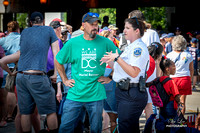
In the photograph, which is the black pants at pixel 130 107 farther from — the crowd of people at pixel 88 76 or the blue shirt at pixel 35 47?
the blue shirt at pixel 35 47

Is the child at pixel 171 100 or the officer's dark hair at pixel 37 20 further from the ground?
the officer's dark hair at pixel 37 20

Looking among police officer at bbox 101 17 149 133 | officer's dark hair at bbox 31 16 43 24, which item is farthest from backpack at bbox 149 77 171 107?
officer's dark hair at bbox 31 16 43 24

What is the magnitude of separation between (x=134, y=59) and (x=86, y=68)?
0.65 m

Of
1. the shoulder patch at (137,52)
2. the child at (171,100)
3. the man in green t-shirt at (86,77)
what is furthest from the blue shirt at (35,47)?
the child at (171,100)

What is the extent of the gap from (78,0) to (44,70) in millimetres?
19929

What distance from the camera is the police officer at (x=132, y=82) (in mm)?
4134

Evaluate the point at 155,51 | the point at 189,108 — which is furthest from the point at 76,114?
the point at 189,108

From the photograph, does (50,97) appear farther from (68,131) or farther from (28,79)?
(68,131)

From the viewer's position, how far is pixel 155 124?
496 centimetres

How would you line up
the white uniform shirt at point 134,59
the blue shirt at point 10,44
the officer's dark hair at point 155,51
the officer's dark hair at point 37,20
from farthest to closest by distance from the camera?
the blue shirt at point 10,44
the officer's dark hair at point 155,51
the officer's dark hair at point 37,20
the white uniform shirt at point 134,59

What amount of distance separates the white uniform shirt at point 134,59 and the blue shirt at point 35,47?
46.6 inches

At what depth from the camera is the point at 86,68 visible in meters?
4.39

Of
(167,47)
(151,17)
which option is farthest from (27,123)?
(151,17)

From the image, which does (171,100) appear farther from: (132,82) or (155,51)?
(132,82)
